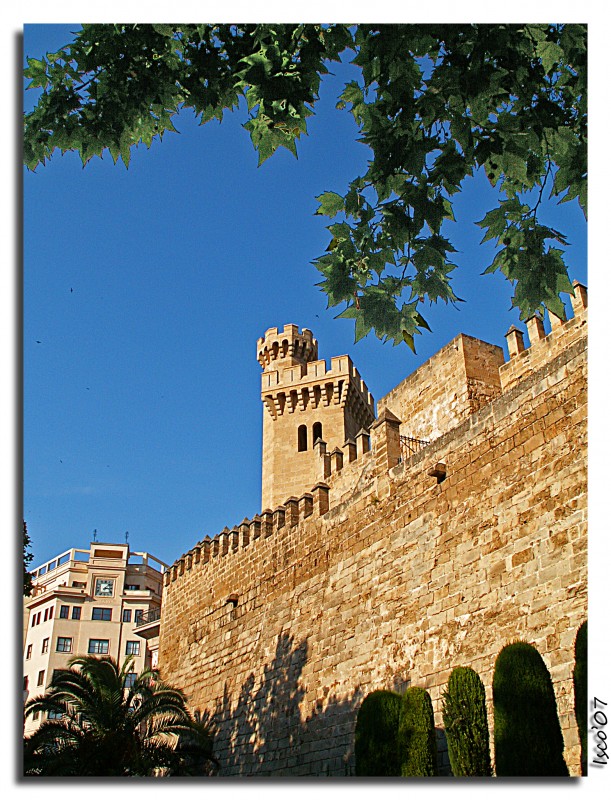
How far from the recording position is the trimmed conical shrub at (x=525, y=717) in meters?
5.54

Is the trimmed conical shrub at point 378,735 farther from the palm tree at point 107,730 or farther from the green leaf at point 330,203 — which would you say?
the green leaf at point 330,203

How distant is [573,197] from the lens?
4.13 meters

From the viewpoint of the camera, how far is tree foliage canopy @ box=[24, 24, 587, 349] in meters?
3.93

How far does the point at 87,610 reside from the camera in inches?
1316

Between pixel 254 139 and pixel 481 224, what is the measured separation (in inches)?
52.6

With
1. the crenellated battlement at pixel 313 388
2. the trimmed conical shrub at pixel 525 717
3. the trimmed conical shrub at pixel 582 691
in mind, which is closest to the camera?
the trimmed conical shrub at pixel 582 691

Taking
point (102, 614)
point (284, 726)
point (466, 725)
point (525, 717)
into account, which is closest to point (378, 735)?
point (466, 725)

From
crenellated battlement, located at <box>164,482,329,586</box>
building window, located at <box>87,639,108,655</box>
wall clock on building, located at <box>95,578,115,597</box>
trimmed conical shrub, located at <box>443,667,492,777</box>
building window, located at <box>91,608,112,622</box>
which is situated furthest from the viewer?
wall clock on building, located at <box>95,578,115,597</box>

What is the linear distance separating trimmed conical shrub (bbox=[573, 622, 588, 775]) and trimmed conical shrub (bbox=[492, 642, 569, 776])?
0.36 metres

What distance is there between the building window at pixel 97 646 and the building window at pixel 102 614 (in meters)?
0.94

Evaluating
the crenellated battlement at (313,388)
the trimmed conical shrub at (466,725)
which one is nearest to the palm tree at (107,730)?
the trimmed conical shrub at (466,725)

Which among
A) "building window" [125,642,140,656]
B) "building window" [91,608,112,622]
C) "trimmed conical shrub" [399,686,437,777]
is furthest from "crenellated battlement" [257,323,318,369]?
"trimmed conical shrub" [399,686,437,777]

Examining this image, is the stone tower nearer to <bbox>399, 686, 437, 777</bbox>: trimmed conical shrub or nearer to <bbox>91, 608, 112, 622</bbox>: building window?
<bbox>399, 686, 437, 777</bbox>: trimmed conical shrub

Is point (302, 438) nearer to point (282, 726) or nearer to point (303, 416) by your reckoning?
point (303, 416)
